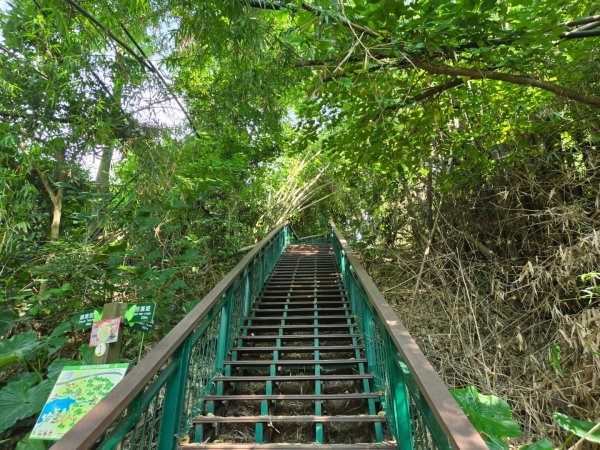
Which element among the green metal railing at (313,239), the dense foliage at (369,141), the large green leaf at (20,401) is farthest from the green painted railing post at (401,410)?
the green metal railing at (313,239)

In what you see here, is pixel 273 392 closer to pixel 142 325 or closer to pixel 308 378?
pixel 308 378

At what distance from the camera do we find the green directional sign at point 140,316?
2053 millimetres

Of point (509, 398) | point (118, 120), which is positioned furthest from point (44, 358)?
point (509, 398)

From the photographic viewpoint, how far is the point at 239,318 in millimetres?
3891

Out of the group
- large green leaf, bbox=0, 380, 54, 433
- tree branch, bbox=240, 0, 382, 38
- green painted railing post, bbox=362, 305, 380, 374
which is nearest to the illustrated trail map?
large green leaf, bbox=0, 380, 54, 433

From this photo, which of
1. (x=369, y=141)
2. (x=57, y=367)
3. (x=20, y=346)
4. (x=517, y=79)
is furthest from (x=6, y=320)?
(x=517, y=79)

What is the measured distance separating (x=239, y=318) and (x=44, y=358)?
7.87 ft

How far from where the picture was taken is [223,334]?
3.13m

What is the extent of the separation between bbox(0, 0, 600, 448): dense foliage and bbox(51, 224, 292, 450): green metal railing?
1169mm

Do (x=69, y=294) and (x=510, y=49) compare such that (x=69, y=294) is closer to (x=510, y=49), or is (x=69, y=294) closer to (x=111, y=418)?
(x=111, y=418)

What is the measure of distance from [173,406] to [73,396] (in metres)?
0.52

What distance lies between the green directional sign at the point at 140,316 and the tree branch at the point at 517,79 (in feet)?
8.83

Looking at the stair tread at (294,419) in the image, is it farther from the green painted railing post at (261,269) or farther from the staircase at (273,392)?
the green painted railing post at (261,269)

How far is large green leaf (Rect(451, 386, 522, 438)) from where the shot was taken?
152 cm
